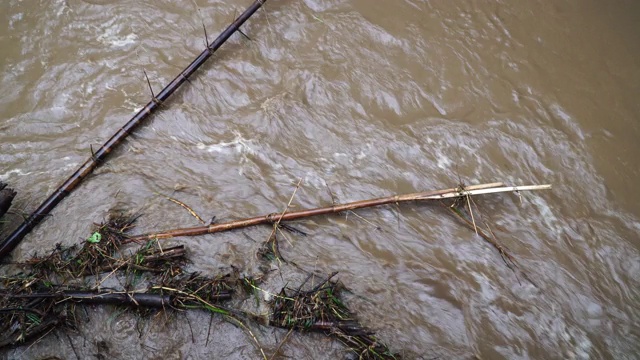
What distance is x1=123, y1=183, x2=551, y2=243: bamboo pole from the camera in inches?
122

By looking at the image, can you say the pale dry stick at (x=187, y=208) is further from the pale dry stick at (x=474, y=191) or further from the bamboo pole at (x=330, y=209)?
the pale dry stick at (x=474, y=191)

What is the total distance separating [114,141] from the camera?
3.55 m

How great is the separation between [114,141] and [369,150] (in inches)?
89.2

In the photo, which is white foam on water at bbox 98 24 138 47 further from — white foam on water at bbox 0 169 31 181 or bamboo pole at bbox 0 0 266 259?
white foam on water at bbox 0 169 31 181

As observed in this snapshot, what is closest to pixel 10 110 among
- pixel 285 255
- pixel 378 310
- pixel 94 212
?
pixel 94 212

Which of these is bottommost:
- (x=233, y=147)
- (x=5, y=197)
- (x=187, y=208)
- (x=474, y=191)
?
(x=5, y=197)

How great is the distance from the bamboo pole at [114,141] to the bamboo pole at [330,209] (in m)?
0.77

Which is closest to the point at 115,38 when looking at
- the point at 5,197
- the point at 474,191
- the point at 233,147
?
the point at 233,147

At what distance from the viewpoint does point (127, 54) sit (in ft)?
13.7

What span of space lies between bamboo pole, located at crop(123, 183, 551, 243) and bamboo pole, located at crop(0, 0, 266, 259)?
769mm

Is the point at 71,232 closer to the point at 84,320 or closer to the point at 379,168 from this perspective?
the point at 84,320

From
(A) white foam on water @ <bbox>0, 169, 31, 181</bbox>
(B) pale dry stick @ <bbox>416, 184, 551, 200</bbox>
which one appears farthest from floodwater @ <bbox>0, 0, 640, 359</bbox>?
(B) pale dry stick @ <bbox>416, 184, 551, 200</bbox>

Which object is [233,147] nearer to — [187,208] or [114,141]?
[187,208]

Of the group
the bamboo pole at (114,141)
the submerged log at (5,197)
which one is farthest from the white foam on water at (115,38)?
the submerged log at (5,197)
